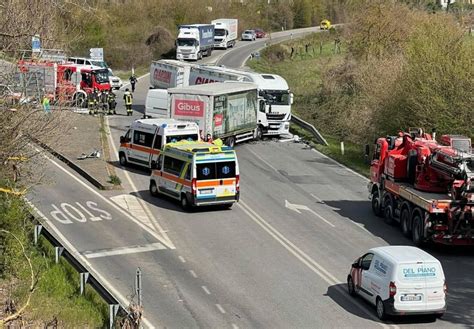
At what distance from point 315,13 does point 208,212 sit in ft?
333

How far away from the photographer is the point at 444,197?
26516 mm

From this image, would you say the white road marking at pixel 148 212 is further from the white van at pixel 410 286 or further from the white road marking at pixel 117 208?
the white van at pixel 410 286

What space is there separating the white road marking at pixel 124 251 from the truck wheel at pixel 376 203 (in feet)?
26.5

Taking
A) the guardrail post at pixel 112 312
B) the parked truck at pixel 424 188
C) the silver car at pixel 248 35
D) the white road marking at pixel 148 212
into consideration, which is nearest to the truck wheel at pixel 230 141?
the white road marking at pixel 148 212

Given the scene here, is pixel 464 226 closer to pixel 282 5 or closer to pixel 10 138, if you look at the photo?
pixel 10 138

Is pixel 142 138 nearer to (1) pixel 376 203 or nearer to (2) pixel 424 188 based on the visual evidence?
(1) pixel 376 203

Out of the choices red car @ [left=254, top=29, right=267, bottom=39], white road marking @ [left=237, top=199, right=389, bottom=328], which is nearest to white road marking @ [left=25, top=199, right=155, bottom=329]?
white road marking @ [left=237, top=199, right=389, bottom=328]

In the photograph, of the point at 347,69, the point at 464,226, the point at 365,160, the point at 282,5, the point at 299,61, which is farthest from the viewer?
the point at 282,5

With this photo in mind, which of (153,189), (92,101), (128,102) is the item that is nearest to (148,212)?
(153,189)

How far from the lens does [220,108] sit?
40.0m

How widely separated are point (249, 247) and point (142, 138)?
11.1 meters

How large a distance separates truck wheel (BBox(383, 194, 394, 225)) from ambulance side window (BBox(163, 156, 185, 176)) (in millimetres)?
6837

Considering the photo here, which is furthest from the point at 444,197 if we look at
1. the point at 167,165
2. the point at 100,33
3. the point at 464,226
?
the point at 100,33

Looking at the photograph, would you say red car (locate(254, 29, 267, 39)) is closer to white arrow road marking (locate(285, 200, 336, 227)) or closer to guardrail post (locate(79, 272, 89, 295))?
white arrow road marking (locate(285, 200, 336, 227))
